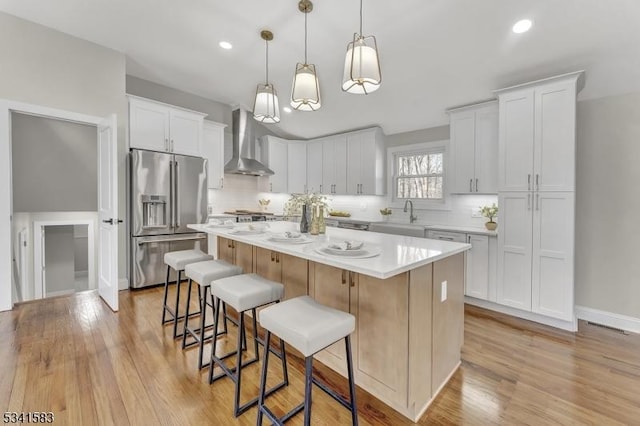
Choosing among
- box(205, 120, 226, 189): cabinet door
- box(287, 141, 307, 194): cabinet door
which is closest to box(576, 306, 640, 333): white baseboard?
box(287, 141, 307, 194): cabinet door

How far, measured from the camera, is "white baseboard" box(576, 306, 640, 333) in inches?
110

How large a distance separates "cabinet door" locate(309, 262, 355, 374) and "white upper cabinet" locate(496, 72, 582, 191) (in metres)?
2.39

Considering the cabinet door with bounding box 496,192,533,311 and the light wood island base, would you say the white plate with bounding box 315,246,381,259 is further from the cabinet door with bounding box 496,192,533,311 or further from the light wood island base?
the cabinet door with bounding box 496,192,533,311

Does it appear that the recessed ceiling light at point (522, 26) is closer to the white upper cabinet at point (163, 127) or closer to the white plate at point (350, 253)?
the white plate at point (350, 253)

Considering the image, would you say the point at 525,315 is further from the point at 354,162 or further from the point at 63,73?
the point at 63,73

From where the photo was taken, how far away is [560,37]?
2.53 m

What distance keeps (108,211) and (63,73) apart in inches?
70.1

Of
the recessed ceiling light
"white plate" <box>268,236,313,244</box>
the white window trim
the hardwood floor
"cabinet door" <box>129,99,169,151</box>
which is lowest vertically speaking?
the hardwood floor

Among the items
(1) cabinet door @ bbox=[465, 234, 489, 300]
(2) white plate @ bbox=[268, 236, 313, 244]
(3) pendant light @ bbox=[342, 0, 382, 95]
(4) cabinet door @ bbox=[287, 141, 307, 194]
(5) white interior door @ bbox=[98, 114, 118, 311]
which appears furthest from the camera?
(4) cabinet door @ bbox=[287, 141, 307, 194]

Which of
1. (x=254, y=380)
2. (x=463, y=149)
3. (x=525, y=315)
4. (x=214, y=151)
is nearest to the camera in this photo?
(x=254, y=380)

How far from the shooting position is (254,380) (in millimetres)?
2000

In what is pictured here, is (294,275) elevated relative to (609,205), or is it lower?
lower

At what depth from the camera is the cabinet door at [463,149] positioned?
12.1 ft

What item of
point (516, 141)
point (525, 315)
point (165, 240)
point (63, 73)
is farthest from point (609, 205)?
point (63, 73)
